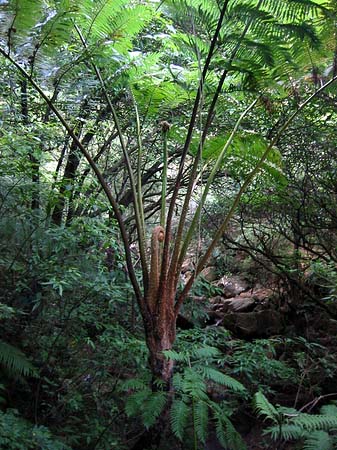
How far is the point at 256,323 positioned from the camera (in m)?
4.91

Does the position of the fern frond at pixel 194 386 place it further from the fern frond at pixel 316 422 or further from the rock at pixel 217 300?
the rock at pixel 217 300

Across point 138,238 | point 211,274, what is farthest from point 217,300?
point 138,238

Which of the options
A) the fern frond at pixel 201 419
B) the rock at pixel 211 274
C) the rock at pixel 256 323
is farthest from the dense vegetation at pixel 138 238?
the rock at pixel 211 274

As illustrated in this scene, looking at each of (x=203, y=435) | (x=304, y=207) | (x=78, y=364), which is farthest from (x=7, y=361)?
(x=304, y=207)

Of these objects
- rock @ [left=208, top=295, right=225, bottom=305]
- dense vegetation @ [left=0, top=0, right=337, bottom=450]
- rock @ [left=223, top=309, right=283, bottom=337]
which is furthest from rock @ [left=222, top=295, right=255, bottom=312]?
dense vegetation @ [left=0, top=0, right=337, bottom=450]

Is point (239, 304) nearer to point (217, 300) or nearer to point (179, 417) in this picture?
point (217, 300)

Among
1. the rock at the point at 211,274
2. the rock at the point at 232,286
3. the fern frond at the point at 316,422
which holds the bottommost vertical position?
the fern frond at the point at 316,422

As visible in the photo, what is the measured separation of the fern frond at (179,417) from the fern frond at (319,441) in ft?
1.67

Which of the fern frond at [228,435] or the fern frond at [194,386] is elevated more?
the fern frond at [194,386]

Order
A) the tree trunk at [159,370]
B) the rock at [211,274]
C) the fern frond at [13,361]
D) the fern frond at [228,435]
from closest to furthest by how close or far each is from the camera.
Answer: the fern frond at [228,435], the tree trunk at [159,370], the fern frond at [13,361], the rock at [211,274]

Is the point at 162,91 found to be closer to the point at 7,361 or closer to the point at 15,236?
the point at 15,236

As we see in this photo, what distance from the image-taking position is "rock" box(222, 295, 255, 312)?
534 centimetres

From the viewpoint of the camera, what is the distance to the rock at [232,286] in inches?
236

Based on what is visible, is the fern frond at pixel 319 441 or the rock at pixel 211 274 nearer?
the fern frond at pixel 319 441
